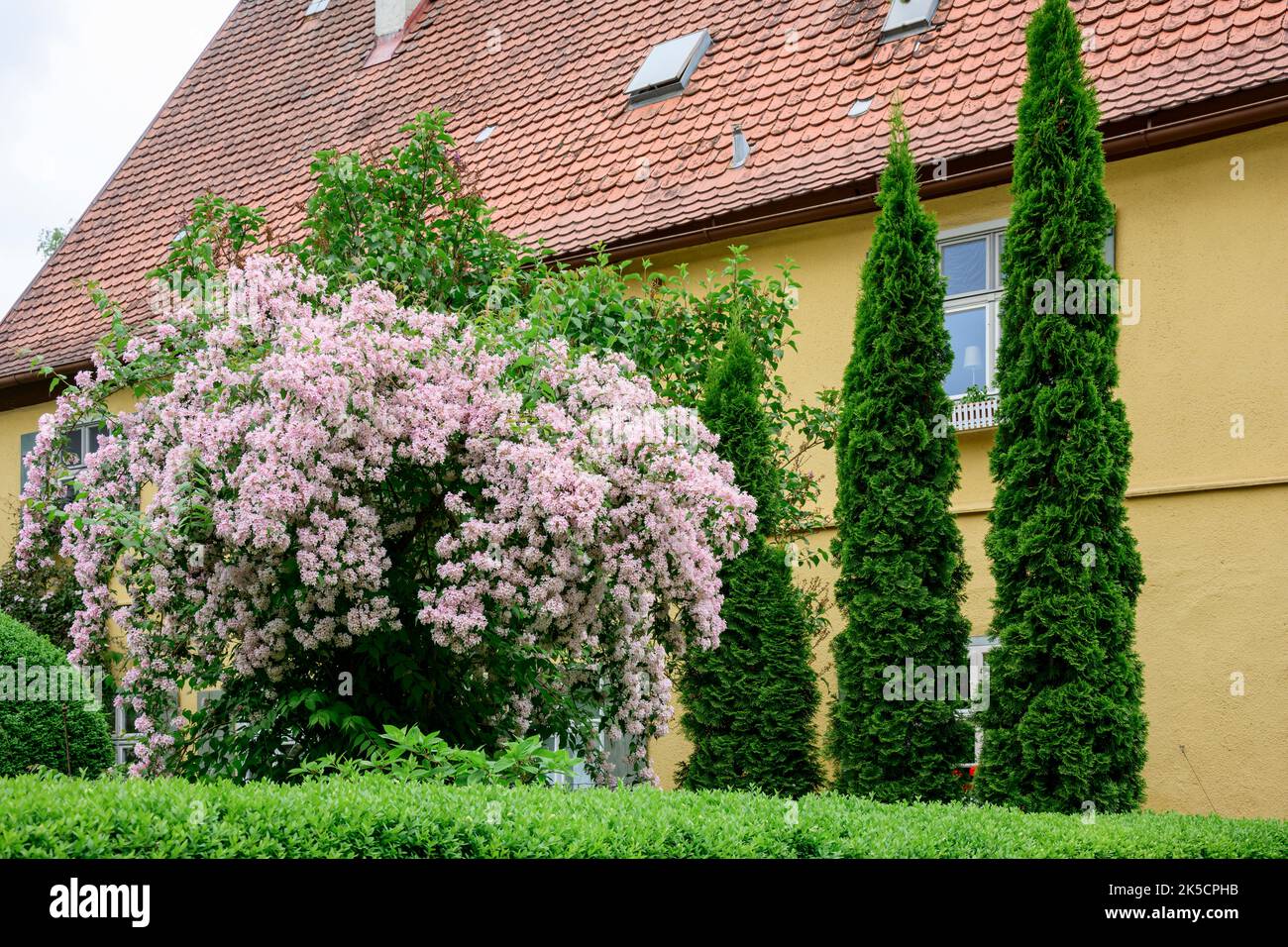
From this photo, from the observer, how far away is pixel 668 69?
1416 centimetres

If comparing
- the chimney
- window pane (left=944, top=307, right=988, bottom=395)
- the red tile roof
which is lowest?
window pane (left=944, top=307, right=988, bottom=395)

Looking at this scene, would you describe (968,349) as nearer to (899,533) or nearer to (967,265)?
(967,265)

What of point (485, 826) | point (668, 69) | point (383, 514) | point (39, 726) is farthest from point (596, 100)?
point (485, 826)

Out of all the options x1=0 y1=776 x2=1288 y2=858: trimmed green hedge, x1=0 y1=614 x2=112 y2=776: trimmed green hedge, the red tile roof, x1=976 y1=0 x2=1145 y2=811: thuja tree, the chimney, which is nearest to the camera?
x1=0 y1=776 x2=1288 y2=858: trimmed green hedge

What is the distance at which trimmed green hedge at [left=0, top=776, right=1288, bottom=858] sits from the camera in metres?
3.77

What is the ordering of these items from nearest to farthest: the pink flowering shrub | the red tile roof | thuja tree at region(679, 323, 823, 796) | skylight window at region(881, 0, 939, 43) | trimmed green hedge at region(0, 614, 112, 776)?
the pink flowering shrub < thuja tree at region(679, 323, 823, 796) < trimmed green hedge at region(0, 614, 112, 776) < the red tile roof < skylight window at region(881, 0, 939, 43)

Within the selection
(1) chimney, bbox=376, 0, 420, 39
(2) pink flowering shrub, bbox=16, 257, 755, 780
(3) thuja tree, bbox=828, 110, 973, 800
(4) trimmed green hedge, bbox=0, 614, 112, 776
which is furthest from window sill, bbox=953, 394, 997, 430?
(1) chimney, bbox=376, 0, 420, 39

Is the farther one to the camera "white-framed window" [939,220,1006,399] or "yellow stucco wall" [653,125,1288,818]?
"white-framed window" [939,220,1006,399]

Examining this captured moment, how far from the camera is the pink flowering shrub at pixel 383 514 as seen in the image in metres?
6.15

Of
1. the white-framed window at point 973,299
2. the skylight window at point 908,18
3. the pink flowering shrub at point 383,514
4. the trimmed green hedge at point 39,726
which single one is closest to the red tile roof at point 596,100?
the skylight window at point 908,18

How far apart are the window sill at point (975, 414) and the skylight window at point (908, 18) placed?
3.97 metres

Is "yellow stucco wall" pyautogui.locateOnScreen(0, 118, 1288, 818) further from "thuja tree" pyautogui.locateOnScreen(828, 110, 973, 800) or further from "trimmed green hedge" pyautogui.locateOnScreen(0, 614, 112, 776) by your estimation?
"trimmed green hedge" pyautogui.locateOnScreen(0, 614, 112, 776)

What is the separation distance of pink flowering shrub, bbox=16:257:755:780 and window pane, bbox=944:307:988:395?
174 inches
